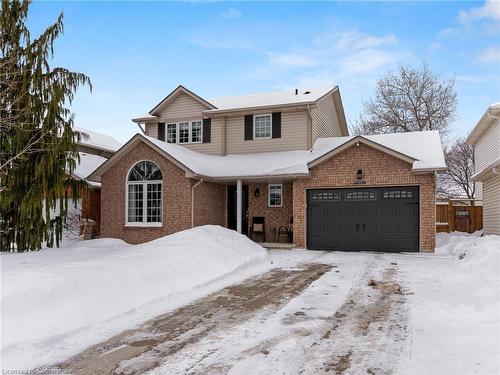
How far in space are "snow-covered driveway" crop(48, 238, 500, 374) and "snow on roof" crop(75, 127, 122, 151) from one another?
19.4 meters

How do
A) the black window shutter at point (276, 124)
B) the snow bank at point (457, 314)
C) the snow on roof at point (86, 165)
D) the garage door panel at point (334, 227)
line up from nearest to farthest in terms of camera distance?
the snow bank at point (457, 314), the garage door panel at point (334, 227), the black window shutter at point (276, 124), the snow on roof at point (86, 165)

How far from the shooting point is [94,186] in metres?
20.7

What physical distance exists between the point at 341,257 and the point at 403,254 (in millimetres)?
2439

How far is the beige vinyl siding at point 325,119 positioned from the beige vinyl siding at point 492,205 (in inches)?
307

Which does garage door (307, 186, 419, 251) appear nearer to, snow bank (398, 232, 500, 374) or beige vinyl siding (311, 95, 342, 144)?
snow bank (398, 232, 500, 374)

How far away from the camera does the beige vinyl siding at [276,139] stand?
710 inches

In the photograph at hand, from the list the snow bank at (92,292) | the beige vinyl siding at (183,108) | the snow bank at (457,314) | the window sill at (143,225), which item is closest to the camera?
the snow bank at (457,314)

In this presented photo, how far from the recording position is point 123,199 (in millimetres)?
16562

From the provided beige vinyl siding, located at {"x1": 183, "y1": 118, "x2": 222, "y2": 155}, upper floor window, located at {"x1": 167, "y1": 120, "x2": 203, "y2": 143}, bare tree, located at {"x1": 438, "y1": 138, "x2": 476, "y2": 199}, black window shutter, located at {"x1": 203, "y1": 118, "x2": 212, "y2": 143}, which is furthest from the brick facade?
bare tree, located at {"x1": 438, "y1": 138, "x2": 476, "y2": 199}

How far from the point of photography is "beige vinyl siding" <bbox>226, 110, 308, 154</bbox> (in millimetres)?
18031

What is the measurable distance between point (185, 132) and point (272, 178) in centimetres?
→ 632

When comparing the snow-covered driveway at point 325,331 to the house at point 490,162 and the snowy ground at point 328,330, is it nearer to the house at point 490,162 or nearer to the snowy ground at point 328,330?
the snowy ground at point 328,330

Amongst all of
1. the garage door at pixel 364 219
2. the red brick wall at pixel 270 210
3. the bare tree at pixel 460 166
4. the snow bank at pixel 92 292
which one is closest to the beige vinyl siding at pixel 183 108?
the red brick wall at pixel 270 210

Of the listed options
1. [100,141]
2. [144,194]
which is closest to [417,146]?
[144,194]
